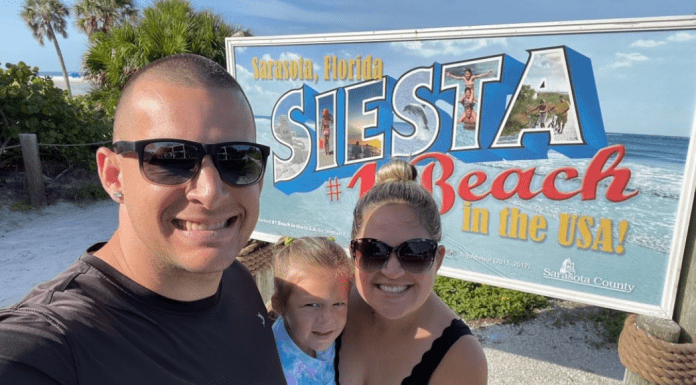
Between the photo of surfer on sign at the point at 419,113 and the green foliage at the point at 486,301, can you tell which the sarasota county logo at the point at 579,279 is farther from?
the green foliage at the point at 486,301

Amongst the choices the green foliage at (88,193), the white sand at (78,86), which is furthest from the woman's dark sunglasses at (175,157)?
the white sand at (78,86)

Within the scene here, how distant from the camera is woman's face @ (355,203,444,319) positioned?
1557mm

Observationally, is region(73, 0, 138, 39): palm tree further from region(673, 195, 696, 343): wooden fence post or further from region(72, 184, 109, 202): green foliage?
region(673, 195, 696, 343): wooden fence post

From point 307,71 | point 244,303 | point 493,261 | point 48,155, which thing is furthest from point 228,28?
point 244,303

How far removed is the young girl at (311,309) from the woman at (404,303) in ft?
0.31

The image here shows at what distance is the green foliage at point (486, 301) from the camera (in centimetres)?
453

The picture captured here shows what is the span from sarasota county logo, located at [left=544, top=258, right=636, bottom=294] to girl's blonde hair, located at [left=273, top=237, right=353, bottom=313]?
1.90 meters

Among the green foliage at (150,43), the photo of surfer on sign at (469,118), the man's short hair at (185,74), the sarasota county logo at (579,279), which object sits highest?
the green foliage at (150,43)

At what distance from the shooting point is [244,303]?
1536 mm

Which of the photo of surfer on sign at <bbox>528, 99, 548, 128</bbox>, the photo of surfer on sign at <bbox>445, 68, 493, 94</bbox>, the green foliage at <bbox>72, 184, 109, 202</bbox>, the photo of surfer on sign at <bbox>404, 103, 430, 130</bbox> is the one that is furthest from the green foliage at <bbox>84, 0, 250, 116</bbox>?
the photo of surfer on sign at <bbox>528, 99, 548, 128</bbox>

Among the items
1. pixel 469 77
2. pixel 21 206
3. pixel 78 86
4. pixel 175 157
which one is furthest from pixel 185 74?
pixel 78 86

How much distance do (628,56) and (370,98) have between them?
1804mm

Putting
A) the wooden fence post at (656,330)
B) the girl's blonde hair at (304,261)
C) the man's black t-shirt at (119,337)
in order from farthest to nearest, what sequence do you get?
1. the wooden fence post at (656,330)
2. the girl's blonde hair at (304,261)
3. the man's black t-shirt at (119,337)

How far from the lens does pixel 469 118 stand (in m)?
3.18
